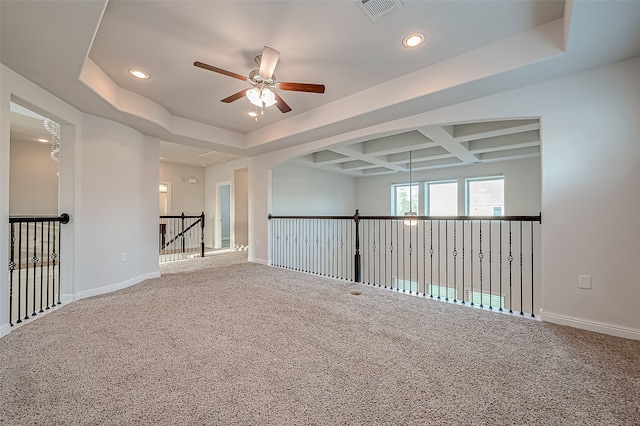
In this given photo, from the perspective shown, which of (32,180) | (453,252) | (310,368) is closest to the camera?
(310,368)

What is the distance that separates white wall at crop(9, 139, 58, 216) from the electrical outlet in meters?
9.51

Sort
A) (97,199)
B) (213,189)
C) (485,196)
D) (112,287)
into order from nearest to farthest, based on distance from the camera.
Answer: (97,199) → (112,287) → (485,196) → (213,189)

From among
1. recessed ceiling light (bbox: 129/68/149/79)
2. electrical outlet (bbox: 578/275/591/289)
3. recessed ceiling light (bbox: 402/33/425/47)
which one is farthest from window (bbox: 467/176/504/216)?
recessed ceiling light (bbox: 129/68/149/79)

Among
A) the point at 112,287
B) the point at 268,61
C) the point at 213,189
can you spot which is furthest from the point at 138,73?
the point at 213,189

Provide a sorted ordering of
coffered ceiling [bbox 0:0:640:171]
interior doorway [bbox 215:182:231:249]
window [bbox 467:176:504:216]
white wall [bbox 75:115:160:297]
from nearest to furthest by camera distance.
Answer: coffered ceiling [bbox 0:0:640:171] → white wall [bbox 75:115:160:297] → window [bbox 467:176:504:216] → interior doorway [bbox 215:182:231:249]

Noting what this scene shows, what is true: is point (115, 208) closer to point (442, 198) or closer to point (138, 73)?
point (138, 73)

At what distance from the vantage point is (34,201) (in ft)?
20.2

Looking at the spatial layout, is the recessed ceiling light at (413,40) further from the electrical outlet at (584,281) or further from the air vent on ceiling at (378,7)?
the electrical outlet at (584,281)

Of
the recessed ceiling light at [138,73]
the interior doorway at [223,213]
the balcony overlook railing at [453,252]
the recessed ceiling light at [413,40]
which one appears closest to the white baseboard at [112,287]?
the balcony overlook railing at [453,252]

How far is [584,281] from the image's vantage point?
8.33ft

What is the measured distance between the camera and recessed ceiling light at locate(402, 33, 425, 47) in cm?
243

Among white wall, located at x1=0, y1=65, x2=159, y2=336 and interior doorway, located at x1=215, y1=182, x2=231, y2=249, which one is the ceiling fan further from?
interior doorway, located at x1=215, y1=182, x2=231, y2=249

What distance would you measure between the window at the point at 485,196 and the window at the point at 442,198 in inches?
14.1

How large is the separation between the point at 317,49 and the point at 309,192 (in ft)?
16.6
